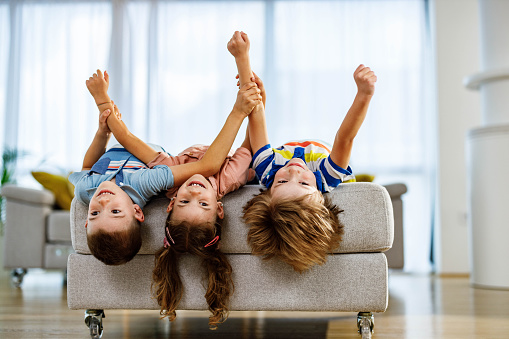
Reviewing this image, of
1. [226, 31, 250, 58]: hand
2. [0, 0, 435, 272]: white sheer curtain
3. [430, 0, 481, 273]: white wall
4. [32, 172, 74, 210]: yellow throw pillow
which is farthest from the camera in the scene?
[0, 0, 435, 272]: white sheer curtain

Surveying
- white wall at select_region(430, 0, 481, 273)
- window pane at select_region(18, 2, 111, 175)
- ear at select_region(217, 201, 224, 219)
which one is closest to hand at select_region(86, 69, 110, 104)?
ear at select_region(217, 201, 224, 219)

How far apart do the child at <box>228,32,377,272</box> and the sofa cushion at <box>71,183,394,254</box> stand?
4 cm

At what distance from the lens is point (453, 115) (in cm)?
445

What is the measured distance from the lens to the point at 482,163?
3193 millimetres

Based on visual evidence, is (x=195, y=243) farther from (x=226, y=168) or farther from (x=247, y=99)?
(x=247, y=99)

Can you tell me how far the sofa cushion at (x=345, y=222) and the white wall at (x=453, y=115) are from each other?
308cm

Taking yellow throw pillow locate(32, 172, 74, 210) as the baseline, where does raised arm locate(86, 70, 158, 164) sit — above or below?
above

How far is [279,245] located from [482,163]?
2.18 metres

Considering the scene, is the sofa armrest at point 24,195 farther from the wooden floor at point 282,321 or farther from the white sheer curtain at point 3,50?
the white sheer curtain at point 3,50

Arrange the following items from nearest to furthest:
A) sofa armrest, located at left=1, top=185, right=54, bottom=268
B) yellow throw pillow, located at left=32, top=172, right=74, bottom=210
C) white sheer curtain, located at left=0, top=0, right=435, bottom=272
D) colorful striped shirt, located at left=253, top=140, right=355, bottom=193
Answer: colorful striped shirt, located at left=253, top=140, right=355, bottom=193 < sofa armrest, located at left=1, top=185, right=54, bottom=268 < yellow throw pillow, located at left=32, top=172, right=74, bottom=210 < white sheer curtain, located at left=0, top=0, right=435, bottom=272

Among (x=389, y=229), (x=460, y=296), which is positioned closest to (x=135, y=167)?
(x=389, y=229)

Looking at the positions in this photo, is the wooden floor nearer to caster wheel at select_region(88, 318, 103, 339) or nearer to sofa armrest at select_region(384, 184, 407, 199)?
caster wheel at select_region(88, 318, 103, 339)

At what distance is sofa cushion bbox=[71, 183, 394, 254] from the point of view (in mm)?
1533

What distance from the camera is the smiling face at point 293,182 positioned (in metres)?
1.53
